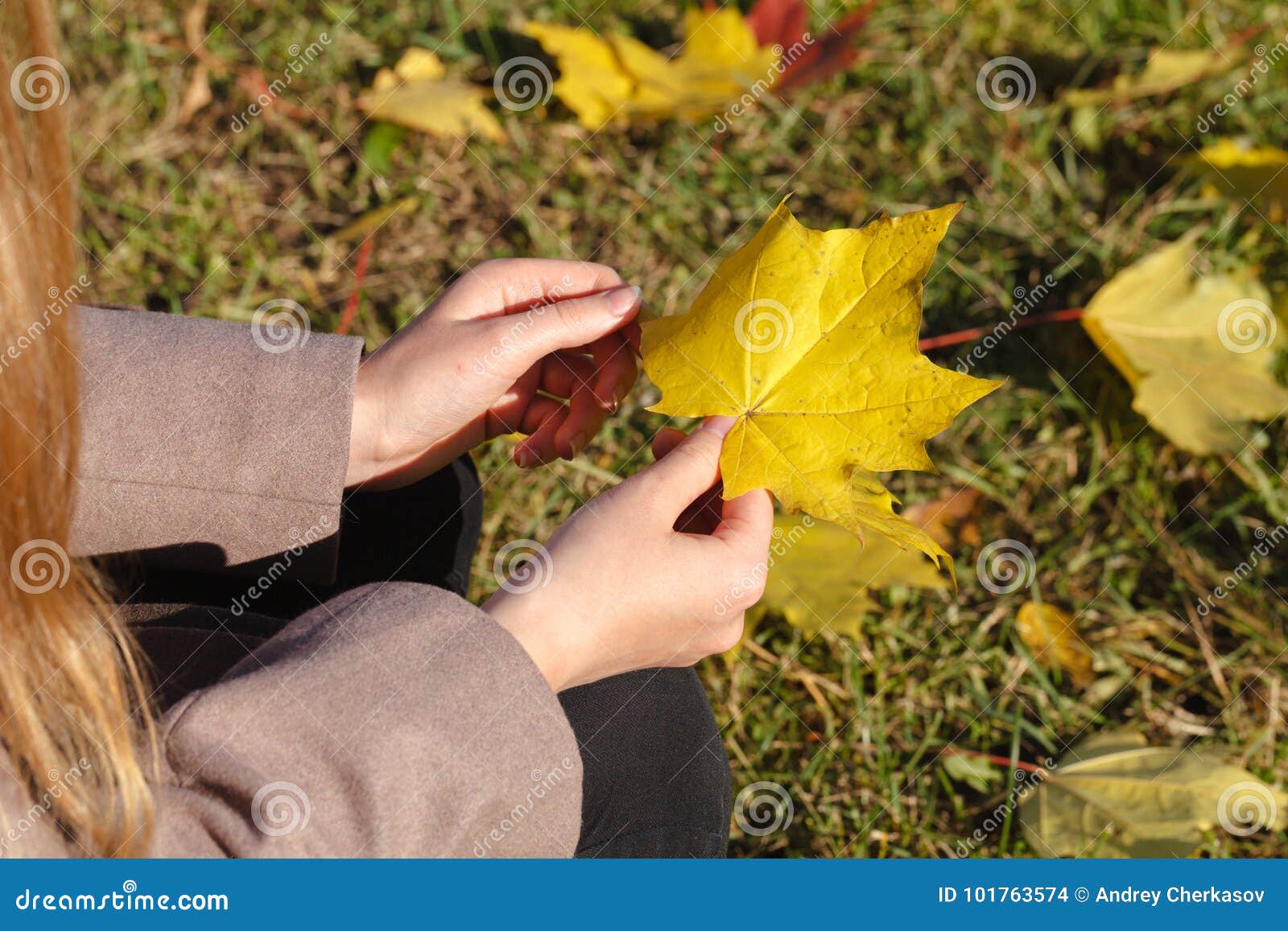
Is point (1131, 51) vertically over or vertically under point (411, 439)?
over

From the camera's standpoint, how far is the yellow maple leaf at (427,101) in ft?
6.98

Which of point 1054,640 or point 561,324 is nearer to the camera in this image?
→ point 561,324

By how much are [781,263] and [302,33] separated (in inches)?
63.6

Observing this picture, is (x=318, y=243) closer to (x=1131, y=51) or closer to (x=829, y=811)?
(x=829, y=811)

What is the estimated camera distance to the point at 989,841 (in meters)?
1.72

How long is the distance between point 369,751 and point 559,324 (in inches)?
20.6

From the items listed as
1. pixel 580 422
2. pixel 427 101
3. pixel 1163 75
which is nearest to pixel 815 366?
pixel 580 422

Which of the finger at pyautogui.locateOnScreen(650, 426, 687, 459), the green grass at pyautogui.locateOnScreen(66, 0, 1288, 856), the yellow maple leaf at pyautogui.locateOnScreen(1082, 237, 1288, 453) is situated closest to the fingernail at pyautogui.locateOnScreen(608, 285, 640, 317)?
the finger at pyautogui.locateOnScreen(650, 426, 687, 459)

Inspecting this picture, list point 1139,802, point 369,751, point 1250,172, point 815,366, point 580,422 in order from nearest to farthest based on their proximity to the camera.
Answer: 1. point 369,751
2. point 815,366
3. point 580,422
4. point 1139,802
5. point 1250,172

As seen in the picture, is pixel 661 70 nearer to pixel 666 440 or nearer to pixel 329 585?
pixel 666 440

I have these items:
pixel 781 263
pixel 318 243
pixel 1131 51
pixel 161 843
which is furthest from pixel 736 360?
pixel 1131 51

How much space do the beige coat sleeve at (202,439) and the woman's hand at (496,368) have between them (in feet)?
0.28

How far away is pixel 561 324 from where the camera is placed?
1251 millimetres

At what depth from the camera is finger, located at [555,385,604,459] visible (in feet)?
4.59
